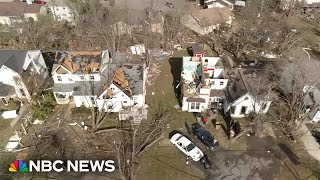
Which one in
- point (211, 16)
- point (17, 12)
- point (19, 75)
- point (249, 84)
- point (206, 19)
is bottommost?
point (249, 84)

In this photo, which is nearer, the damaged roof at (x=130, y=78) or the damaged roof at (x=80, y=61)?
the damaged roof at (x=130, y=78)

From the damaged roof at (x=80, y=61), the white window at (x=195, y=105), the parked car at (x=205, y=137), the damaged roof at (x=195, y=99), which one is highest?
the damaged roof at (x=80, y=61)

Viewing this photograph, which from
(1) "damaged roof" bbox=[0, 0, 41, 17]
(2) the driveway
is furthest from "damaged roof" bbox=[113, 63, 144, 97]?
(1) "damaged roof" bbox=[0, 0, 41, 17]

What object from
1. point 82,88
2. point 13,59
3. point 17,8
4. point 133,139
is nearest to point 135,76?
point 82,88

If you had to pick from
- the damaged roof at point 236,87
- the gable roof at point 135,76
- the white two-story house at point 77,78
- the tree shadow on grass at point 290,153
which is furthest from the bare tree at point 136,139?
the tree shadow on grass at point 290,153

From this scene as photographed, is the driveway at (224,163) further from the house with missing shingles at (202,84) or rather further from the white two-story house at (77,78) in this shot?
the white two-story house at (77,78)

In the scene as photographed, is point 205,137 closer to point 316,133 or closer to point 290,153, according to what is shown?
point 290,153

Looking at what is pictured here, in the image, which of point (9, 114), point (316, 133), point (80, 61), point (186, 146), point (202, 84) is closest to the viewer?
point (186, 146)
